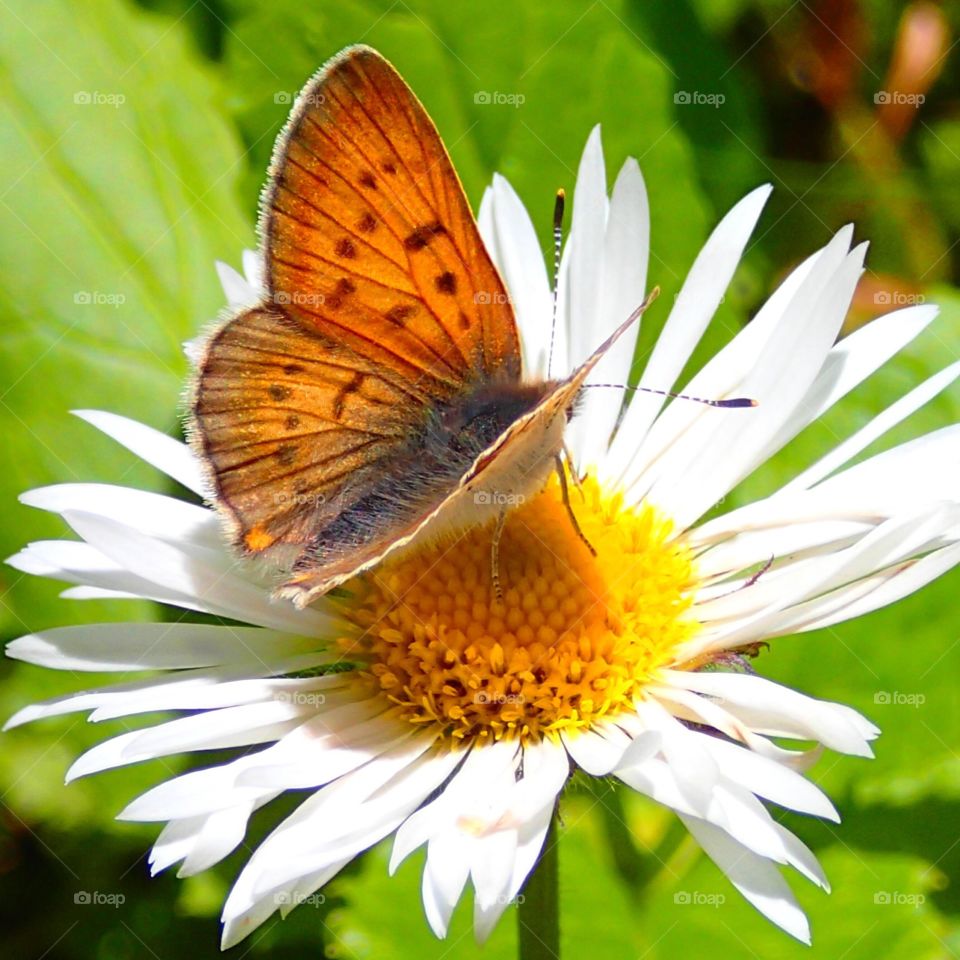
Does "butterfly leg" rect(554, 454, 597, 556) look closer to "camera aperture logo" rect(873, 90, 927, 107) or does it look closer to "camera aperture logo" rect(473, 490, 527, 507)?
"camera aperture logo" rect(473, 490, 527, 507)

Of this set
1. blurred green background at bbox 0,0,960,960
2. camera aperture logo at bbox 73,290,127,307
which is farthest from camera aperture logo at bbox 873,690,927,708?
camera aperture logo at bbox 73,290,127,307

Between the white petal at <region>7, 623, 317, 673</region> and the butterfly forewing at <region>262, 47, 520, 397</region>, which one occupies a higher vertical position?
the butterfly forewing at <region>262, 47, 520, 397</region>

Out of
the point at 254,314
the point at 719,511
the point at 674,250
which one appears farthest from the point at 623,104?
the point at 254,314

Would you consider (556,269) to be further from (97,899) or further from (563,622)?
(97,899)

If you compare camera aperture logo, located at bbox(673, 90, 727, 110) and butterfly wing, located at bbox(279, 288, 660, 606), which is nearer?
butterfly wing, located at bbox(279, 288, 660, 606)

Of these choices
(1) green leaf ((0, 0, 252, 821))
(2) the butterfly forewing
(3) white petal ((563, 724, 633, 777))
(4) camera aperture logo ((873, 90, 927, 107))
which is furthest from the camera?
(4) camera aperture logo ((873, 90, 927, 107))

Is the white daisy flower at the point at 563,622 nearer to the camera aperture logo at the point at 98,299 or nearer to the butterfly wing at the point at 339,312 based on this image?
the butterfly wing at the point at 339,312

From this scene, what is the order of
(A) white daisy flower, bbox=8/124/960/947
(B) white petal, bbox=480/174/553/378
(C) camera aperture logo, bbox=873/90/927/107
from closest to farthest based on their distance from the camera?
1. (A) white daisy flower, bbox=8/124/960/947
2. (B) white petal, bbox=480/174/553/378
3. (C) camera aperture logo, bbox=873/90/927/107

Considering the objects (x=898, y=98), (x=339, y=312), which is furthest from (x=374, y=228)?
(x=898, y=98)
